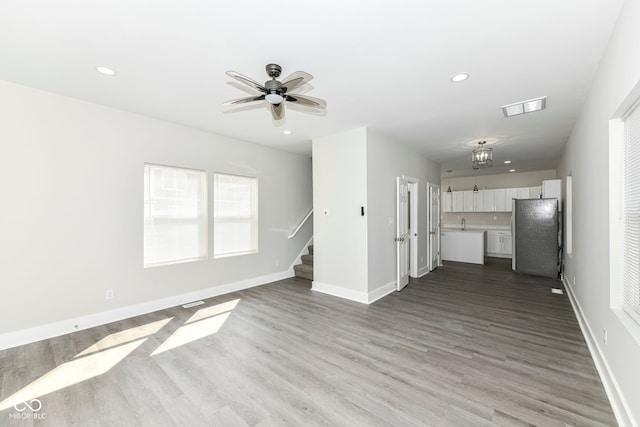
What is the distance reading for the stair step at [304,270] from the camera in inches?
221

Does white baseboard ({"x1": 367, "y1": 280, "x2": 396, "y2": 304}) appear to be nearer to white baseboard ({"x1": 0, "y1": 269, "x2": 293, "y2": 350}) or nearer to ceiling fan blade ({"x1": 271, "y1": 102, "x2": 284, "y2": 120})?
white baseboard ({"x1": 0, "y1": 269, "x2": 293, "y2": 350})

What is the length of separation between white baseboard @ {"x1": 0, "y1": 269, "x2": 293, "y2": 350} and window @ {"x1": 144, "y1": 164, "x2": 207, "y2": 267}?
1.87ft

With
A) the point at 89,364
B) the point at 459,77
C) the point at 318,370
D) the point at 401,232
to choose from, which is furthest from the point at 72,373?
the point at 401,232

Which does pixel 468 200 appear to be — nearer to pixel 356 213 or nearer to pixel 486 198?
pixel 486 198

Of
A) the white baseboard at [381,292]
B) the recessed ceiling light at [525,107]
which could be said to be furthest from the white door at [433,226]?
the recessed ceiling light at [525,107]

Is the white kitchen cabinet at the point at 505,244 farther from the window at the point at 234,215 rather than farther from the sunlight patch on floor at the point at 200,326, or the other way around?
the sunlight patch on floor at the point at 200,326

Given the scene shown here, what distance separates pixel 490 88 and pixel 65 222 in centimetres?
506

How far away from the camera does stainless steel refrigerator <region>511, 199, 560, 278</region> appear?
565 cm

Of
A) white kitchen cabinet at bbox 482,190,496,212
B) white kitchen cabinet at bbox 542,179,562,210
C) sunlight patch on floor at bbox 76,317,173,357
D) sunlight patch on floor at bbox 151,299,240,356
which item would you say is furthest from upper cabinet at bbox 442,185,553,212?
sunlight patch on floor at bbox 76,317,173,357

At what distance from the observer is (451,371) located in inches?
93.3

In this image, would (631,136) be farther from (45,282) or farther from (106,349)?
(45,282)

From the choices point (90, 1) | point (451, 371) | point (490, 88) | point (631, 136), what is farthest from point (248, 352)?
point (490, 88)

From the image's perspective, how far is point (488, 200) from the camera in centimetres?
882

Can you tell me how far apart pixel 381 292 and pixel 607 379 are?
2.71 m
